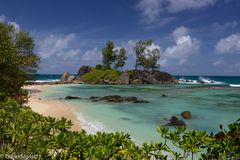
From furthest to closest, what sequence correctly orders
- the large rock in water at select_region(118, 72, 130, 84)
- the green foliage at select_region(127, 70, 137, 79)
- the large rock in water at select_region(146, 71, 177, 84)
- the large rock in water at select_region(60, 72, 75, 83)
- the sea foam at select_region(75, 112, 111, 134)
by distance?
the large rock in water at select_region(146, 71, 177, 84)
the large rock in water at select_region(60, 72, 75, 83)
the green foliage at select_region(127, 70, 137, 79)
the large rock in water at select_region(118, 72, 130, 84)
the sea foam at select_region(75, 112, 111, 134)

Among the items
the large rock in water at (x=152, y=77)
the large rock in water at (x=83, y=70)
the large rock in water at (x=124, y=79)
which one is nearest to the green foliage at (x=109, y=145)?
the large rock in water at (x=124, y=79)


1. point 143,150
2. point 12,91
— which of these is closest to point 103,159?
point 143,150

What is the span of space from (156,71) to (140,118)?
82.5 metres

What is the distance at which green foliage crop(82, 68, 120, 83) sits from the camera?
→ 96.1 m

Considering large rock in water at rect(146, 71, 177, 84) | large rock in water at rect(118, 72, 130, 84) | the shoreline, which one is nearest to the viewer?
the shoreline

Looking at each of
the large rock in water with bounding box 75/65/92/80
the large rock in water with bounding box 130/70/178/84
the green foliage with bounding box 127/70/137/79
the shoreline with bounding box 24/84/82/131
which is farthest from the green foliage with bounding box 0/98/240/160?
the large rock in water with bounding box 75/65/92/80

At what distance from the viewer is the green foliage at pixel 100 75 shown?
96125mm

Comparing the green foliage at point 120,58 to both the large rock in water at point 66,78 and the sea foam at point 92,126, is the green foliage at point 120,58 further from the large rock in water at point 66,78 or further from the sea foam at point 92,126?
the sea foam at point 92,126

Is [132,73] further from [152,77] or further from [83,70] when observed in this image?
[83,70]

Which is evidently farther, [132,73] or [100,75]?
[132,73]

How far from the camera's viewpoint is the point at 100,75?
3824 inches

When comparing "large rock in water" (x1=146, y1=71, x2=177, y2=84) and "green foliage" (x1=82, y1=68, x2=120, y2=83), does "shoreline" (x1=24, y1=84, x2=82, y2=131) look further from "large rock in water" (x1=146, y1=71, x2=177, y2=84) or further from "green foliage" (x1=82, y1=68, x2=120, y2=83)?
"large rock in water" (x1=146, y1=71, x2=177, y2=84)

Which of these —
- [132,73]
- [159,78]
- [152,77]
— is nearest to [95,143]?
[132,73]

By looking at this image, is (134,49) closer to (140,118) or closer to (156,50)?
(156,50)
